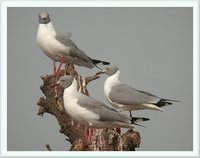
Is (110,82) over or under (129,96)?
over

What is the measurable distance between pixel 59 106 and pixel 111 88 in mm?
848

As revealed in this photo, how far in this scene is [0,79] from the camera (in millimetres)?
7438

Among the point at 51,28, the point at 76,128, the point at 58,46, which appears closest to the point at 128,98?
the point at 76,128

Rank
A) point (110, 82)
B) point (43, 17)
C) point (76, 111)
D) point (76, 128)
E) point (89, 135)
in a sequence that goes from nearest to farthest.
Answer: point (76, 111) < point (89, 135) < point (110, 82) < point (43, 17) < point (76, 128)

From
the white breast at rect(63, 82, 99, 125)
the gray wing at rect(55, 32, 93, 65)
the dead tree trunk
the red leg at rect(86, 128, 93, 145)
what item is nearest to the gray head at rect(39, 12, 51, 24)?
the gray wing at rect(55, 32, 93, 65)

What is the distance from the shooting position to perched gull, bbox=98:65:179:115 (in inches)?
284

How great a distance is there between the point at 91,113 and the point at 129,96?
0.94m

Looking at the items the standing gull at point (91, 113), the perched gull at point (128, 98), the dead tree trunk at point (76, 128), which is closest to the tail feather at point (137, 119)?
the standing gull at point (91, 113)

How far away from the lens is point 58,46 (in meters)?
7.50

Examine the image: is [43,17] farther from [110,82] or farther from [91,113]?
[91,113]

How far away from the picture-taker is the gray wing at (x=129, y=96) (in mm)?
7207
